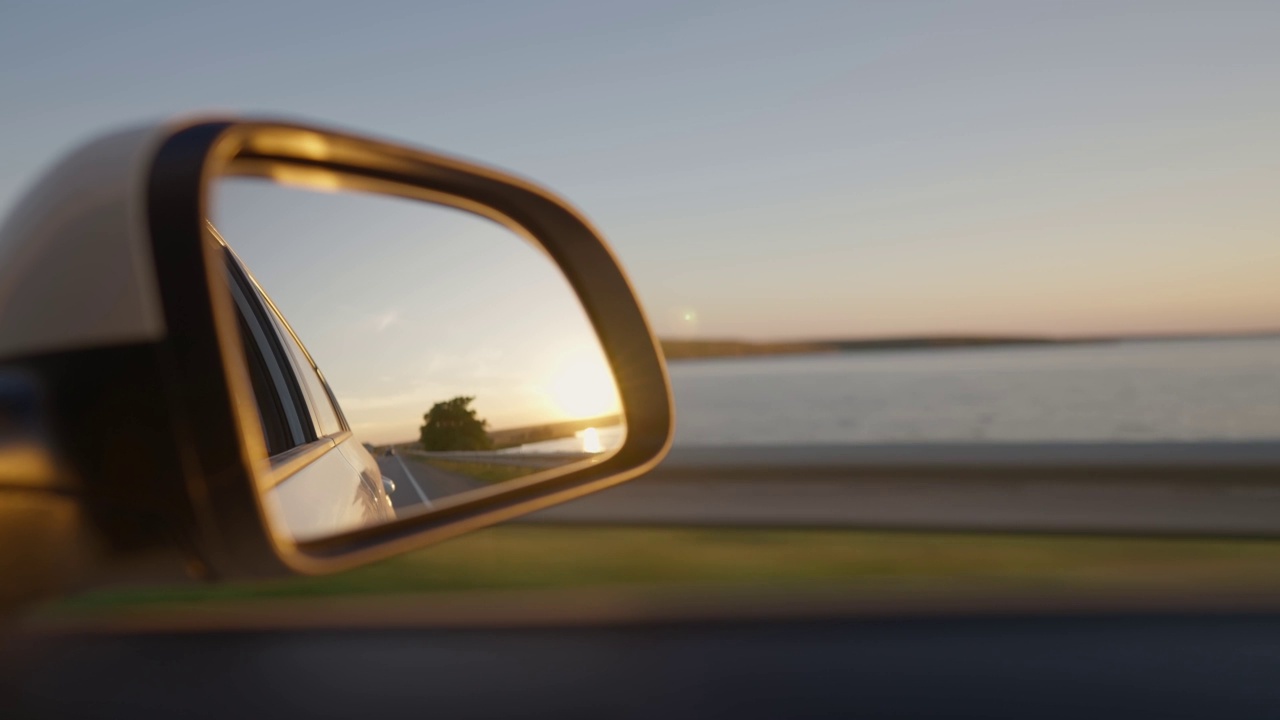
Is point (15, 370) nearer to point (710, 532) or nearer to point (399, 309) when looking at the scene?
point (399, 309)

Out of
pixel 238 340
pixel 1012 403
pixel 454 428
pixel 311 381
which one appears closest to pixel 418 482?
pixel 454 428

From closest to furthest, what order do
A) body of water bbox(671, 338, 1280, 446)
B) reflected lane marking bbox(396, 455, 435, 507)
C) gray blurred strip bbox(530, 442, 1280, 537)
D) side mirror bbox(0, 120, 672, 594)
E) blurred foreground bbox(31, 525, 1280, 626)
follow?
side mirror bbox(0, 120, 672, 594), reflected lane marking bbox(396, 455, 435, 507), blurred foreground bbox(31, 525, 1280, 626), gray blurred strip bbox(530, 442, 1280, 537), body of water bbox(671, 338, 1280, 446)

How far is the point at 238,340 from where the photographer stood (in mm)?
1964

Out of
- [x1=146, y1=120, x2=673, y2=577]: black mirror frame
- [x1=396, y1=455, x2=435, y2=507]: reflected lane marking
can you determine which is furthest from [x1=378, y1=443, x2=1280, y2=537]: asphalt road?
[x1=396, y1=455, x2=435, y2=507]: reflected lane marking

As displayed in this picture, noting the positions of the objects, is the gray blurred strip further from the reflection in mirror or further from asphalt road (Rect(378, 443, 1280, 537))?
the reflection in mirror

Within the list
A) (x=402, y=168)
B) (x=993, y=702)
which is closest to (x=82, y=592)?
(x=402, y=168)

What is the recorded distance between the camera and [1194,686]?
4.80 meters

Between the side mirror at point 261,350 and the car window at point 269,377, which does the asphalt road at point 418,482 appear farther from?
the car window at point 269,377

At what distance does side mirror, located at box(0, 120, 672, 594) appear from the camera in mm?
1084

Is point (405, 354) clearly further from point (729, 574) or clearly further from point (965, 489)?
point (965, 489)

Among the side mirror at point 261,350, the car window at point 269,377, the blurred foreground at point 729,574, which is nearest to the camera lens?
the side mirror at point 261,350

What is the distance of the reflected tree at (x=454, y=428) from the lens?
6.24ft

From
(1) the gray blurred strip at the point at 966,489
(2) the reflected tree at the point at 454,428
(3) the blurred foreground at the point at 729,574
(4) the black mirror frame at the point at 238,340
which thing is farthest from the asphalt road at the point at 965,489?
(2) the reflected tree at the point at 454,428

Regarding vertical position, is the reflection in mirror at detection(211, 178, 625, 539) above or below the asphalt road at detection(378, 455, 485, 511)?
above
